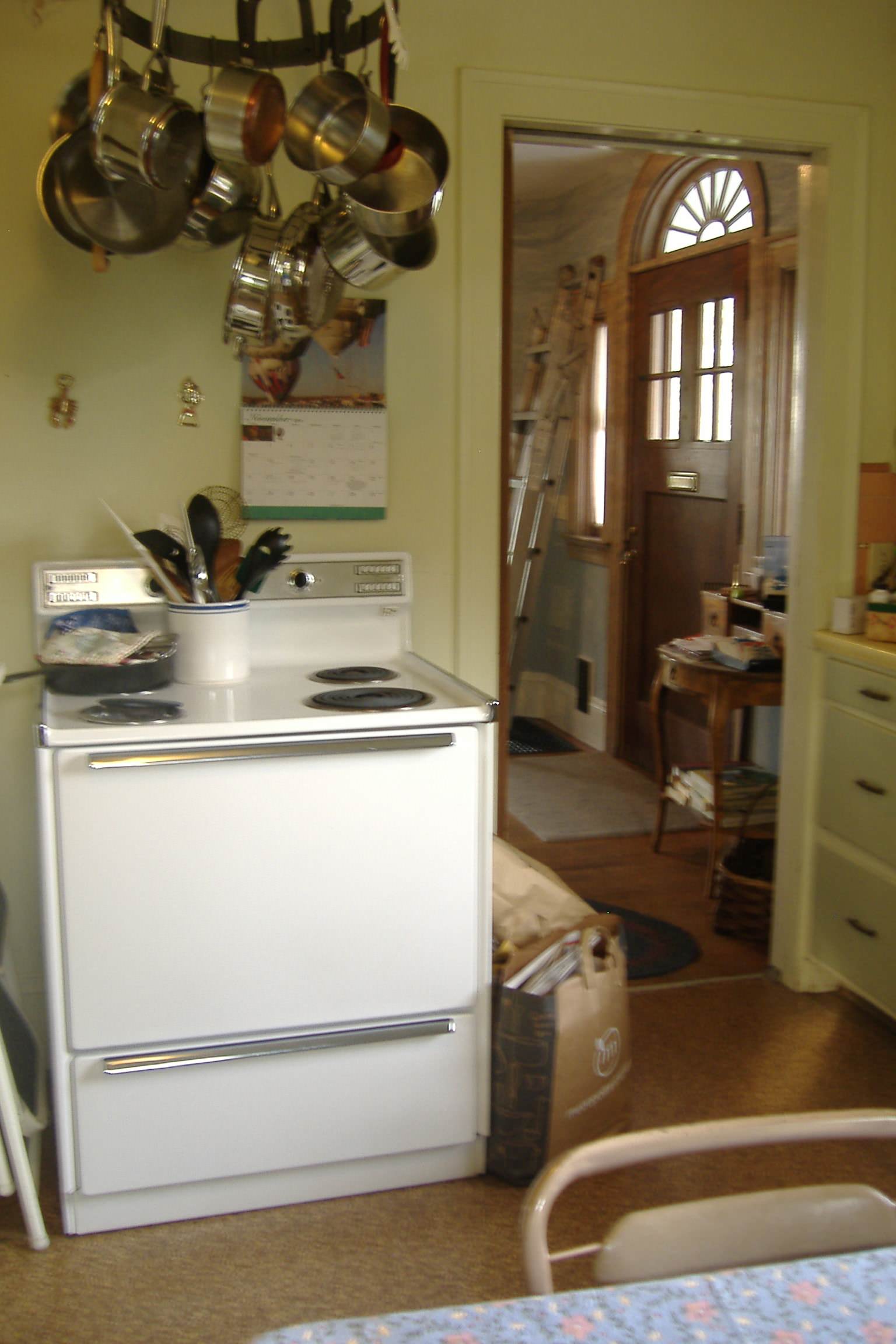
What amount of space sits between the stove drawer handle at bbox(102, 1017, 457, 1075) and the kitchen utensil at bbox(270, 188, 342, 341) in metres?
1.30

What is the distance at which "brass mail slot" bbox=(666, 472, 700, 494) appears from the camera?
469 centimetres

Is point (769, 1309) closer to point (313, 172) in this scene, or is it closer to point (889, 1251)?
point (889, 1251)

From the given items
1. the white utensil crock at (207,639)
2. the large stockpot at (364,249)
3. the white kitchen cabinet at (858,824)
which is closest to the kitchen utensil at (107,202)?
the large stockpot at (364,249)

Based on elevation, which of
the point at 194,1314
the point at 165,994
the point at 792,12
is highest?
the point at 792,12

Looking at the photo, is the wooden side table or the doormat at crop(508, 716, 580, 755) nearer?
the wooden side table

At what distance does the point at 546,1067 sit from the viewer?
225 centimetres

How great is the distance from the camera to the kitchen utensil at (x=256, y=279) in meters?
2.29

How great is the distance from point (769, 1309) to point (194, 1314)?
138 cm

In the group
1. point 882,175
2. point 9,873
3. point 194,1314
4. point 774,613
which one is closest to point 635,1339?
point 194,1314

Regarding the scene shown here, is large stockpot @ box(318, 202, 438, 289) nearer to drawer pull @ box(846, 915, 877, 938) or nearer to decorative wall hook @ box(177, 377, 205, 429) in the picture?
decorative wall hook @ box(177, 377, 205, 429)

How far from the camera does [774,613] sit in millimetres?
3867

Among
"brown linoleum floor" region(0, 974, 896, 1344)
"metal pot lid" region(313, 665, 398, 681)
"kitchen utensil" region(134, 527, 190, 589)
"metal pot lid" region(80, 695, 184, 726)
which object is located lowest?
"brown linoleum floor" region(0, 974, 896, 1344)

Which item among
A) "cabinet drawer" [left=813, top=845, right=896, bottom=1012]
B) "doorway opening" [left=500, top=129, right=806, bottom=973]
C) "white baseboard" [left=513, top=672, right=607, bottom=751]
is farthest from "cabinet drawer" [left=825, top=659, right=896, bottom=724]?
"white baseboard" [left=513, top=672, right=607, bottom=751]

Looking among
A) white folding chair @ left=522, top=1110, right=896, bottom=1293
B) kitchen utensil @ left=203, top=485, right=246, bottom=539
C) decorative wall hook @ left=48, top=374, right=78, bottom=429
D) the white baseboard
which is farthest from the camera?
the white baseboard
